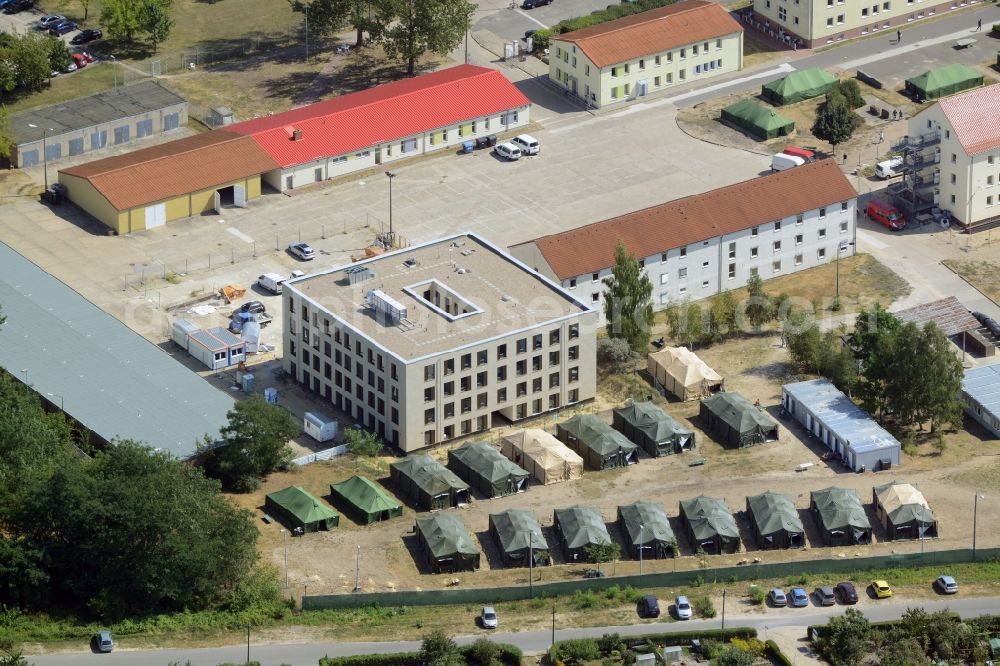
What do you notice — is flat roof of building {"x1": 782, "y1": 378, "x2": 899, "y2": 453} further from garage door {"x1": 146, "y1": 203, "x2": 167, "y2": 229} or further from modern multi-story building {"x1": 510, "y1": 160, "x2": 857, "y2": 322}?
garage door {"x1": 146, "y1": 203, "x2": 167, "y2": 229}

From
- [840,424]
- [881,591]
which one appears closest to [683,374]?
[840,424]

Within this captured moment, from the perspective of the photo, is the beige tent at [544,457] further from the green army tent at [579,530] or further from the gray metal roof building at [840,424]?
the gray metal roof building at [840,424]

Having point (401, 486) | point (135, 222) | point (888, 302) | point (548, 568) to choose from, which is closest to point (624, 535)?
point (548, 568)

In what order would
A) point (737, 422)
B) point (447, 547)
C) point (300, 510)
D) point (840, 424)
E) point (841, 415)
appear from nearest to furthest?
point (447, 547), point (300, 510), point (737, 422), point (840, 424), point (841, 415)

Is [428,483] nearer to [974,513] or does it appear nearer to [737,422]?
[737,422]

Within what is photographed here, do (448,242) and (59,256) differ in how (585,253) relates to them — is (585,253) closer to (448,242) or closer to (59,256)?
(448,242)

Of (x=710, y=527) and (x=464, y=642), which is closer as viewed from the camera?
(x=464, y=642)

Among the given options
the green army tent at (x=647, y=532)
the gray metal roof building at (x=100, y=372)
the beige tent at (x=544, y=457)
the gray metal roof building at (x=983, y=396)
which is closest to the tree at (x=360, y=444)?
the gray metal roof building at (x=100, y=372)
